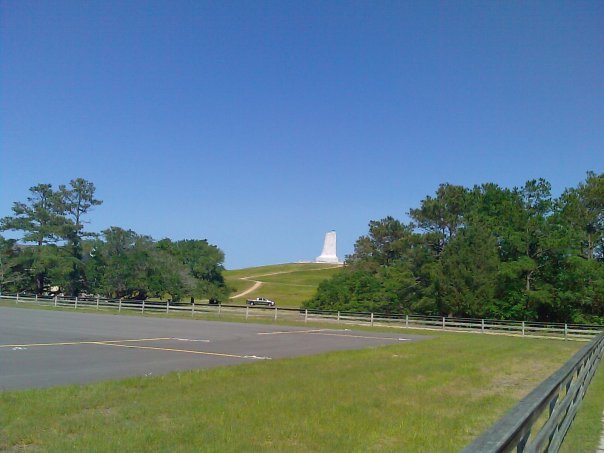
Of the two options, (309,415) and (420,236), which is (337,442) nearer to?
(309,415)

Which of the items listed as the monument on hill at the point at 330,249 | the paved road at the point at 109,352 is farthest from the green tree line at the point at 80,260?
the monument on hill at the point at 330,249

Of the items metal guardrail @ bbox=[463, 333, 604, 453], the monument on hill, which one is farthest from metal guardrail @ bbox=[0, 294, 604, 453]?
the monument on hill

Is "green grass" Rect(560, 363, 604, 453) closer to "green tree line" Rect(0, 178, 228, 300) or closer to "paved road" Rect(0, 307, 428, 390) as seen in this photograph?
"paved road" Rect(0, 307, 428, 390)

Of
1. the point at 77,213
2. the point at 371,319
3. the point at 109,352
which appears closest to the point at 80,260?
the point at 77,213

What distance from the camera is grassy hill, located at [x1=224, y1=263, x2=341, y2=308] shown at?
11461 centimetres

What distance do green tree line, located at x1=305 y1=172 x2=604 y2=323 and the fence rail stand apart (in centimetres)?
392

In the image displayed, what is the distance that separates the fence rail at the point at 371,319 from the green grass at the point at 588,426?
28277 millimetres

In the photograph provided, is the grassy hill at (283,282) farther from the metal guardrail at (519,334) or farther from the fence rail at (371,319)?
the metal guardrail at (519,334)

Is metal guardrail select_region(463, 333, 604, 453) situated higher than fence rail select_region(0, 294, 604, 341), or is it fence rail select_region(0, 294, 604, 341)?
metal guardrail select_region(463, 333, 604, 453)

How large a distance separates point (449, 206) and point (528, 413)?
61.6 metres

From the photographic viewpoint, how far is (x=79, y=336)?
79.3 ft

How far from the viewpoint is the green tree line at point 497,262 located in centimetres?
4981

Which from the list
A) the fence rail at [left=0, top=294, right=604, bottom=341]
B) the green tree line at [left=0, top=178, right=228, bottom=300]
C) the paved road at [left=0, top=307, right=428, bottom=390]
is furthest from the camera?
the green tree line at [left=0, top=178, right=228, bottom=300]

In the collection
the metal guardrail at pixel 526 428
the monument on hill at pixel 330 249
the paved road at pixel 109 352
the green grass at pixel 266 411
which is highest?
the monument on hill at pixel 330 249
